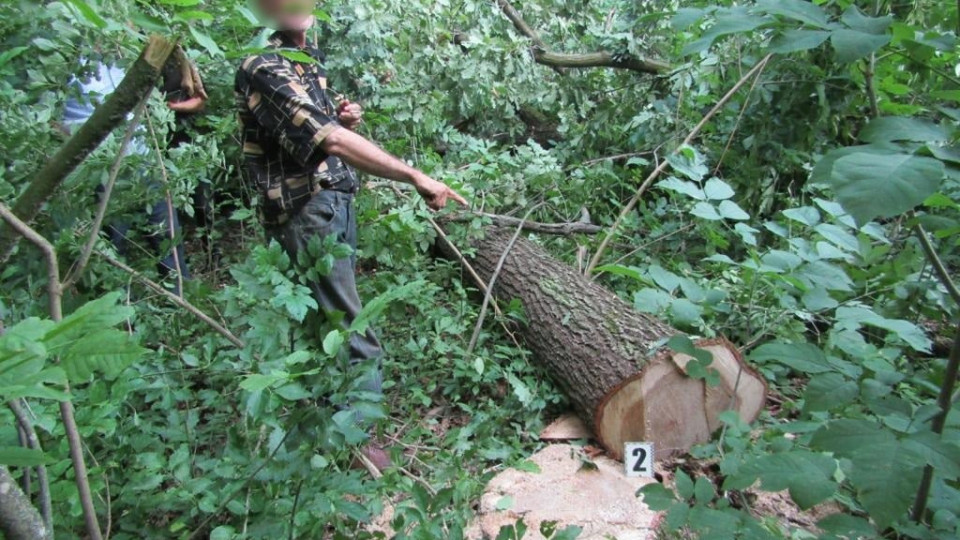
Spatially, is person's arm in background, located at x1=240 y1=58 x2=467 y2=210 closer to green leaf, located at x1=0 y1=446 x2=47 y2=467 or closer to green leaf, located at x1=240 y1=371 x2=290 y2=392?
green leaf, located at x1=240 y1=371 x2=290 y2=392

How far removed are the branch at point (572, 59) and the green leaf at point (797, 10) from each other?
415cm

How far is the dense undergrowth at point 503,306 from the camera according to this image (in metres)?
1.15

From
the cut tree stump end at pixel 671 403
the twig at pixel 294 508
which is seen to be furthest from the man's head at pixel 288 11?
the cut tree stump end at pixel 671 403

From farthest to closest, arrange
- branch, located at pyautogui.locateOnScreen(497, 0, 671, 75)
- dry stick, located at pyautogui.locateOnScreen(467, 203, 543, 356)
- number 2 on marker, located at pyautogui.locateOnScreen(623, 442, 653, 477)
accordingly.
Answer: branch, located at pyautogui.locateOnScreen(497, 0, 671, 75) → dry stick, located at pyautogui.locateOnScreen(467, 203, 543, 356) → number 2 on marker, located at pyautogui.locateOnScreen(623, 442, 653, 477)

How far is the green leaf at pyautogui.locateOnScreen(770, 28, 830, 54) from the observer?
1.10 meters

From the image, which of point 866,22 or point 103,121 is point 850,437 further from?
point 103,121

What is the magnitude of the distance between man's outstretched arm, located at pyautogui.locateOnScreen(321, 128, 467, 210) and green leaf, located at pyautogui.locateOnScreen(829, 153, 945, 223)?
5.72 ft

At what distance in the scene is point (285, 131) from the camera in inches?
96.1

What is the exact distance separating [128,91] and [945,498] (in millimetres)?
1862

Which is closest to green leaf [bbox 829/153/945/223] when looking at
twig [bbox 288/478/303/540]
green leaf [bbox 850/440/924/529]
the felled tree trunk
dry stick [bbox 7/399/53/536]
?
green leaf [bbox 850/440/924/529]

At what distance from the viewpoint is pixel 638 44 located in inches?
201

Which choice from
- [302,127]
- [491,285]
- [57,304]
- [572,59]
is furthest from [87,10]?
[572,59]

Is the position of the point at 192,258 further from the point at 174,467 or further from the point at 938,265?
the point at 938,265

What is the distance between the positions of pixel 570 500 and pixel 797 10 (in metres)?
1.91
